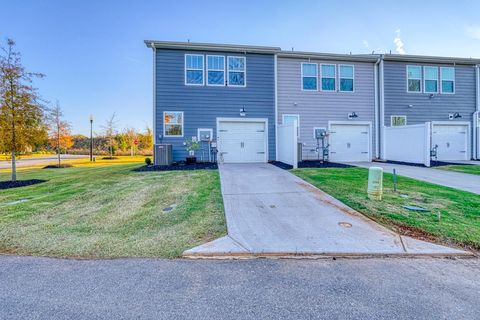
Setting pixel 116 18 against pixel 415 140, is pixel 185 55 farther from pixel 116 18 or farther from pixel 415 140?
pixel 415 140

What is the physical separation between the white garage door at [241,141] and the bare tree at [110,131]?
1923 centimetres

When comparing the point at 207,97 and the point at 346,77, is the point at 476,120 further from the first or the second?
the point at 207,97

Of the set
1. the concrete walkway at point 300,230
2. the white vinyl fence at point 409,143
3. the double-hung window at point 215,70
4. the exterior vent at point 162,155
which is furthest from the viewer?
the double-hung window at point 215,70

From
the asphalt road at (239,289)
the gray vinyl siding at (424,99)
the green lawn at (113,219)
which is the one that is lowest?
the asphalt road at (239,289)

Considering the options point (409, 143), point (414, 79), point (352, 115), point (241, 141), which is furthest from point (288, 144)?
point (414, 79)

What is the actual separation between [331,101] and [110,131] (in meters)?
23.7

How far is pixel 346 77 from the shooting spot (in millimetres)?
13273

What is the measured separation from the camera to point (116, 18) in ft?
40.5

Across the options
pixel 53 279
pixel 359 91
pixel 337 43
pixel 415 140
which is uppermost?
pixel 337 43

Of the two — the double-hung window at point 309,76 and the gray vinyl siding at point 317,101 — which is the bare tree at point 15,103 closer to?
the gray vinyl siding at point 317,101

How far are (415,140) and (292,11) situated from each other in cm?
898

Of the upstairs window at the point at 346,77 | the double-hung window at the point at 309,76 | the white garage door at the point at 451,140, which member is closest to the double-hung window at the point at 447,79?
the white garage door at the point at 451,140

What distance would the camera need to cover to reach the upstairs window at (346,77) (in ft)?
43.4

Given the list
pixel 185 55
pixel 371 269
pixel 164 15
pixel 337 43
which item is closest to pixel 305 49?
pixel 337 43
